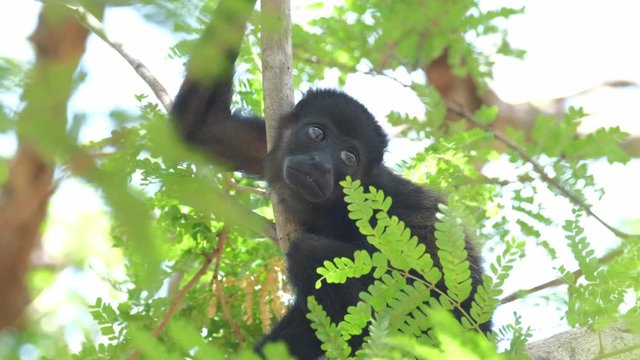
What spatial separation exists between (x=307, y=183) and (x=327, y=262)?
86.5 inches

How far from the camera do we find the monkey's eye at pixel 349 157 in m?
6.18

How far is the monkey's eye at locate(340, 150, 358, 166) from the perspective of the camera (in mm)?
6180

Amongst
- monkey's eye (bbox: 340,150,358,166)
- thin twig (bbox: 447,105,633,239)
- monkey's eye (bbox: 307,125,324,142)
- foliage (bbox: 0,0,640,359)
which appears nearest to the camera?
foliage (bbox: 0,0,640,359)

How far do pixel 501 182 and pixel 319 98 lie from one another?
1479 mm

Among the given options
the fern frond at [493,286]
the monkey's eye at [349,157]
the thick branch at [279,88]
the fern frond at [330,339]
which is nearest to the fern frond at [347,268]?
the fern frond at [330,339]

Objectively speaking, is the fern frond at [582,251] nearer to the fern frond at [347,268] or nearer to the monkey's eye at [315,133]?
the fern frond at [347,268]

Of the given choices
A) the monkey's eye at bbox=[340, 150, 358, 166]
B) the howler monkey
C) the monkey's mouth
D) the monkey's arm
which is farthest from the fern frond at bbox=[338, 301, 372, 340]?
the monkey's eye at bbox=[340, 150, 358, 166]

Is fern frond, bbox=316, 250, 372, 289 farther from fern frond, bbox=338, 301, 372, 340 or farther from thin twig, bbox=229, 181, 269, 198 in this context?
thin twig, bbox=229, 181, 269, 198

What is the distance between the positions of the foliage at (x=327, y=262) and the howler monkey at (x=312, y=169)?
0.18m

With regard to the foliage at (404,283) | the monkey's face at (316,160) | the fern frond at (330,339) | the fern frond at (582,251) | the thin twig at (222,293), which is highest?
the monkey's face at (316,160)

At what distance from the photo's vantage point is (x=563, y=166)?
5715 millimetres

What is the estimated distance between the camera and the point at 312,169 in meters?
5.66

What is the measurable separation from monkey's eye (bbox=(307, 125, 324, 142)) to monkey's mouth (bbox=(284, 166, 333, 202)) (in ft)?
1.64

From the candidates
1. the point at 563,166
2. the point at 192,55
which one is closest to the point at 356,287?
the point at 563,166
